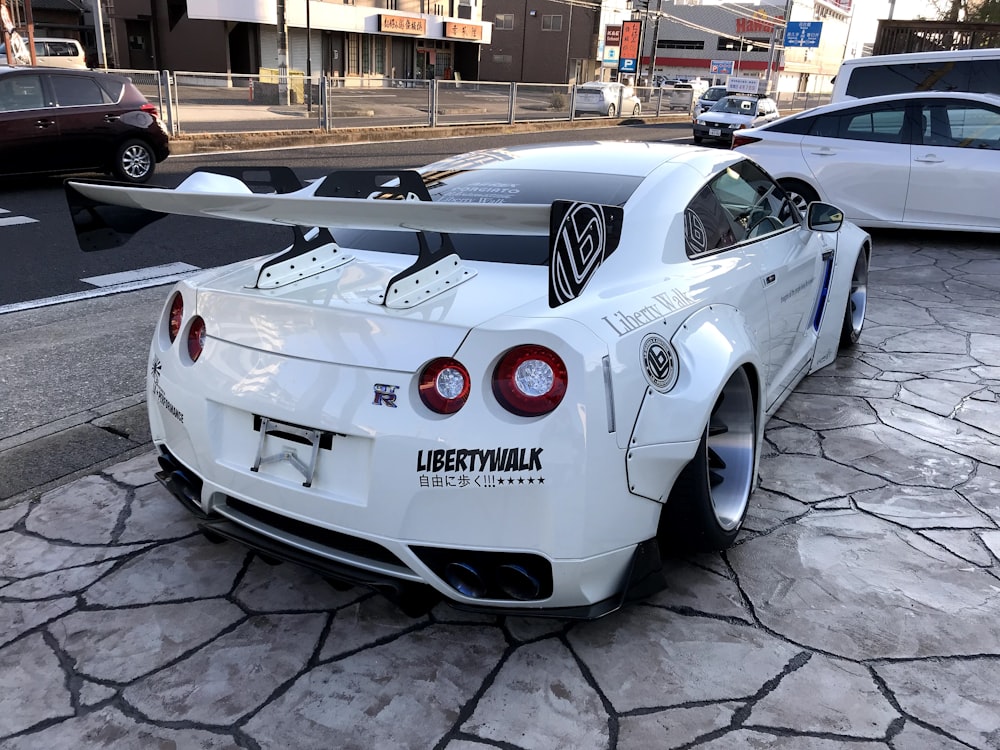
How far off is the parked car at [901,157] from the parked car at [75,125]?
26.5ft

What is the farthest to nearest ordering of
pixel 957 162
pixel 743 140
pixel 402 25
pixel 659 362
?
pixel 402 25 → pixel 743 140 → pixel 957 162 → pixel 659 362

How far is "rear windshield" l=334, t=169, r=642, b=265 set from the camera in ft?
9.21

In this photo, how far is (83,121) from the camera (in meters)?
10.6

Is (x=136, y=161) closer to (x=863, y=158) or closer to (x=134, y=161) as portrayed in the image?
(x=134, y=161)

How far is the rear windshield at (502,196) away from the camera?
2.81 meters

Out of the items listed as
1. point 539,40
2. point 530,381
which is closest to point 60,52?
point 530,381

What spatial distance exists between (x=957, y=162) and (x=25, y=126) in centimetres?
1047

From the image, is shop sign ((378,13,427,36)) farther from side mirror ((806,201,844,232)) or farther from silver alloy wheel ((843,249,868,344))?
side mirror ((806,201,844,232))

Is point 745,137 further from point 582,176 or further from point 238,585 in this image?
point 238,585

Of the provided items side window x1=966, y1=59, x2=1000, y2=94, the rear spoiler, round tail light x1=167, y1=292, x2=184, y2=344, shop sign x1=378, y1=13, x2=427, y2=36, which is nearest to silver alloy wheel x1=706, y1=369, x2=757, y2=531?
the rear spoiler

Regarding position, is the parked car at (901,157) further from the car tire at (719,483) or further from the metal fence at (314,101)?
the metal fence at (314,101)

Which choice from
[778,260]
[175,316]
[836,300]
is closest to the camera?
[175,316]

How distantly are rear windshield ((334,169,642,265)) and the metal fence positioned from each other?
45.0 feet

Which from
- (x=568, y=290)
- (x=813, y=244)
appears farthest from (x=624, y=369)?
(x=813, y=244)
